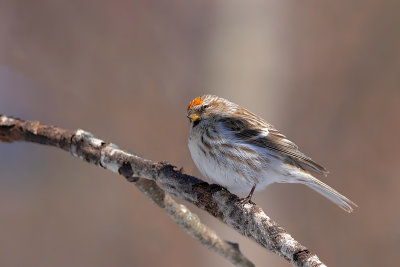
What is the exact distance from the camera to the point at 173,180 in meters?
1.57

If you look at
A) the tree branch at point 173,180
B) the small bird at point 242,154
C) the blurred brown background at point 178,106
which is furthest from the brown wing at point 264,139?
the blurred brown background at point 178,106

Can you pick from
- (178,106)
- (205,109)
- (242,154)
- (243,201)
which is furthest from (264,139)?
(178,106)

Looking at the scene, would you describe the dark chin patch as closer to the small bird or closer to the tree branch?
the small bird

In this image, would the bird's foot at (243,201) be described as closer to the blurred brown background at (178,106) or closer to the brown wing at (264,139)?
the brown wing at (264,139)

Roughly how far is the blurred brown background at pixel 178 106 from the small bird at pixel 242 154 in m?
1.96

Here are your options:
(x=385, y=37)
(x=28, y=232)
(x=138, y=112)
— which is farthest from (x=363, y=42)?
(x=28, y=232)

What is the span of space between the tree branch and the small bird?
105mm

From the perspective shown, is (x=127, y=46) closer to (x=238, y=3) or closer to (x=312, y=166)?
(x=238, y=3)

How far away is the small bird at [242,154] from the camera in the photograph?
1.70 m

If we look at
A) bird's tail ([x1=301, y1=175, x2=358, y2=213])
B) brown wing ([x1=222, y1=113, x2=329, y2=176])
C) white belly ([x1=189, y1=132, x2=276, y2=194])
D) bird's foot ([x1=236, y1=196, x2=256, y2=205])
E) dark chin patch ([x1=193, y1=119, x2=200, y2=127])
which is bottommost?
bird's foot ([x1=236, y1=196, x2=256, y2=205])

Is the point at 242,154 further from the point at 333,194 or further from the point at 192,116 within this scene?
the point at 333,194

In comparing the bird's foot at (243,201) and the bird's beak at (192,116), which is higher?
the bird's beak at (192,116)

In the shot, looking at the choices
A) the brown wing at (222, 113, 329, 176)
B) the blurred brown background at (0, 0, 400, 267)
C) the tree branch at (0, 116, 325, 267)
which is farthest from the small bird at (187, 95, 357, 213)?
the blurred brown background at (0, 0, 400, 267)

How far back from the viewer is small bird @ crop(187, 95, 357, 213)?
1.70m
